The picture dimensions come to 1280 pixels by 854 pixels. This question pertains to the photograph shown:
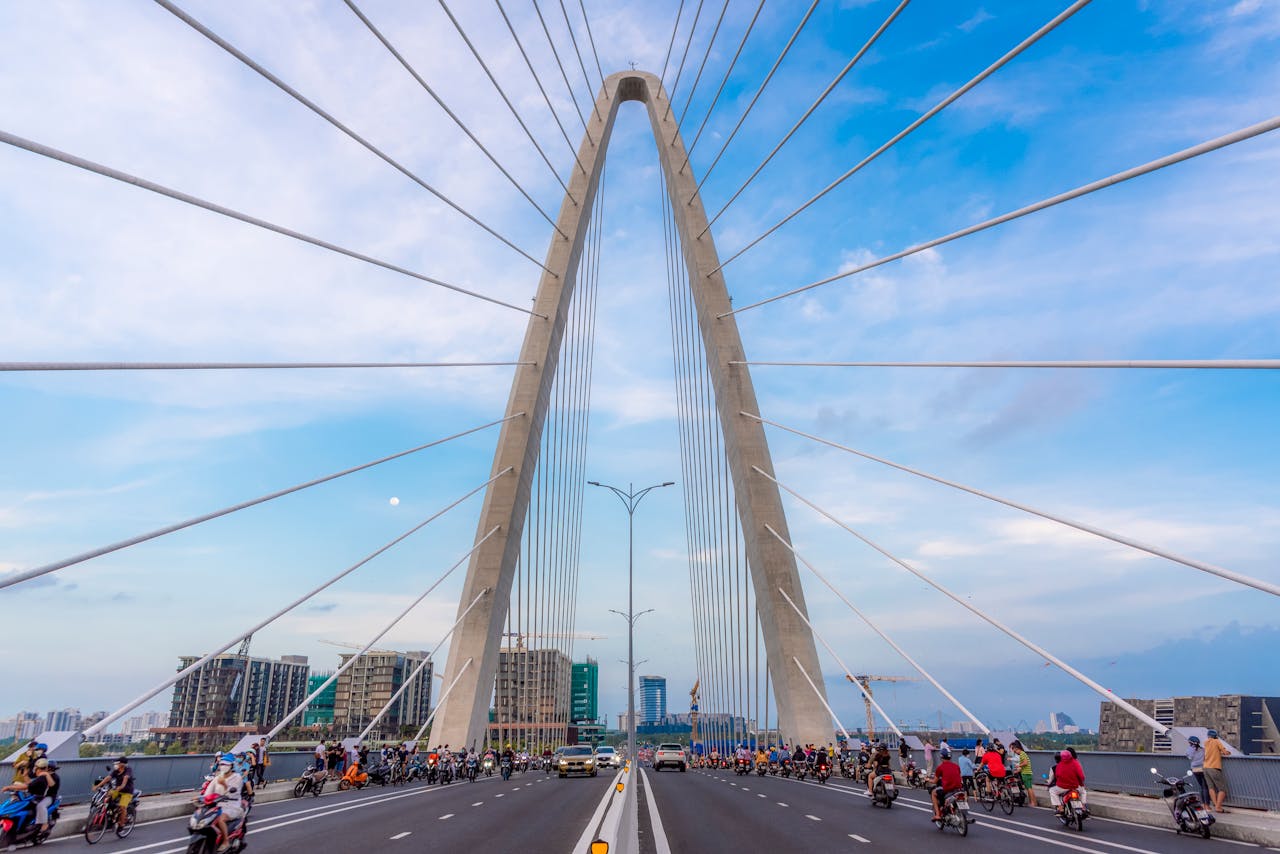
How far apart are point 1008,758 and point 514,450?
805 inches

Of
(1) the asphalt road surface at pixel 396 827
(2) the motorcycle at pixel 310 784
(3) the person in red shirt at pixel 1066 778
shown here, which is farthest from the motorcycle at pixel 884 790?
(2) the motorcycle at pixel 310 784

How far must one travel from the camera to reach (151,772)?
62.0 feet

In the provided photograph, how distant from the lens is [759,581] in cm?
3356

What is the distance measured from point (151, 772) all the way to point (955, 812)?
16.2 metres

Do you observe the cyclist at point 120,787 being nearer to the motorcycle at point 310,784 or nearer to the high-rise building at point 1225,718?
the motorcycle at point 310,784

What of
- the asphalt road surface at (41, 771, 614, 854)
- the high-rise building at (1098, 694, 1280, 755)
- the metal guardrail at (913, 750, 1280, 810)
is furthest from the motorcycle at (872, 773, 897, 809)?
the high-rise building at (1098, 694, 1280, 755)

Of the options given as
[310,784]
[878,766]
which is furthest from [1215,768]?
[310,784]

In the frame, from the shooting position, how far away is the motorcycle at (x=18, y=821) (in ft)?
38.1

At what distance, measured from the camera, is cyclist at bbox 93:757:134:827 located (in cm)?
1334

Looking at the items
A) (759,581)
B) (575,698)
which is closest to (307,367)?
(759,581)

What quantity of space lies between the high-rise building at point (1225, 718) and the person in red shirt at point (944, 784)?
45.7 ft

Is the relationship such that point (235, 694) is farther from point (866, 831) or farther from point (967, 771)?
point (866, 831)

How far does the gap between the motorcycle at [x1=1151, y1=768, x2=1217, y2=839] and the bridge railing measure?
701 inches

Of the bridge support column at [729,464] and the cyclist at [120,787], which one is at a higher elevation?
the bridge support column at [729,464]
